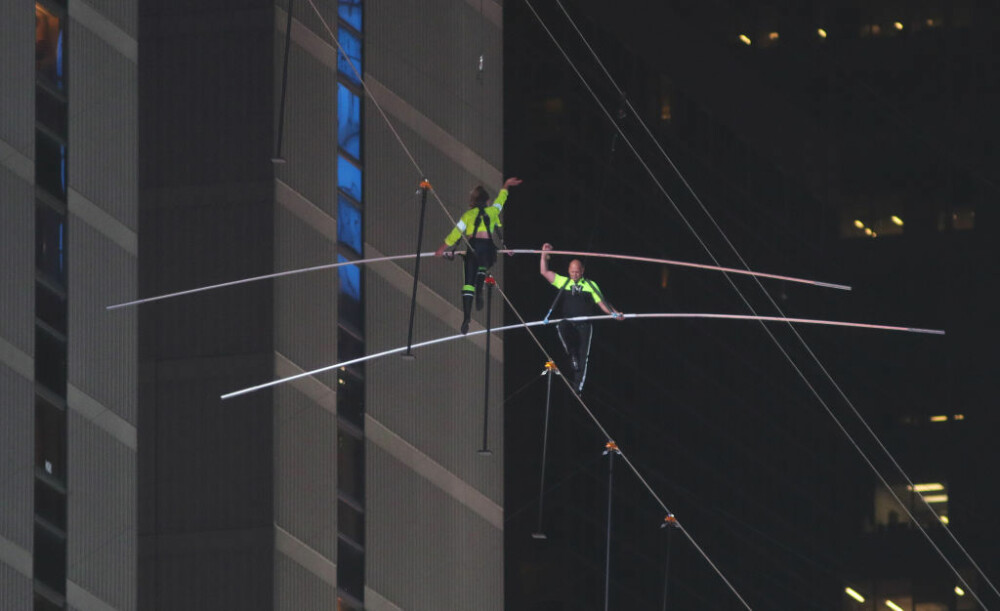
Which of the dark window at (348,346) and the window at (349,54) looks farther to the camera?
the window at (349,54)

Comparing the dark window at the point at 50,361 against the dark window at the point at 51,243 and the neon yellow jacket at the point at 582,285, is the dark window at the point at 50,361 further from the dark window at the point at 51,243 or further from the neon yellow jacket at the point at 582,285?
the neon yellow jacket at the point at 582,285

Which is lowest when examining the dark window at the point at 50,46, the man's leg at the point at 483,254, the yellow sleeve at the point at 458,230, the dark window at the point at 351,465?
the dark window at the point at 351,465

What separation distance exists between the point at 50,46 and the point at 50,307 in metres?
4.30

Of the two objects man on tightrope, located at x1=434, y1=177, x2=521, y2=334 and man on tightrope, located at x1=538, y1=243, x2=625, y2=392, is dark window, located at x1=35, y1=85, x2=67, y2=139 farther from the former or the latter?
man on tightrope, located at x1=538, y1=243, x2=625, y2=392

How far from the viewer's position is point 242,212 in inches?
1362

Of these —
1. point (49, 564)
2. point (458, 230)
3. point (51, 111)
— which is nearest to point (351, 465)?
point (49, 564)

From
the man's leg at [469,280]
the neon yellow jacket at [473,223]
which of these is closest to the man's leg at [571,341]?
the man's leg at [469,280]

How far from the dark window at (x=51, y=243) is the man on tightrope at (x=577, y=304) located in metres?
8.35

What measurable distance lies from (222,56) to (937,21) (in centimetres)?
2639

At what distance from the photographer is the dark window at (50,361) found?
33.9 meters

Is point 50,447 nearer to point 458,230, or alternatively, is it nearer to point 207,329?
point 207,329

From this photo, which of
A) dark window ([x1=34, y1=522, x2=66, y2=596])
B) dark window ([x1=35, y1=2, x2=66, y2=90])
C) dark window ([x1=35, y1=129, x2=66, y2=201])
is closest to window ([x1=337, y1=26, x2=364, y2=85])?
dark window ([x1=35, y1=2, x2=66, y2=90])

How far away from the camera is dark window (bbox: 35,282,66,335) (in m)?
34.1

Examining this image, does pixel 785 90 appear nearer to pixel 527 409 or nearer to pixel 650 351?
pixel 650 351
